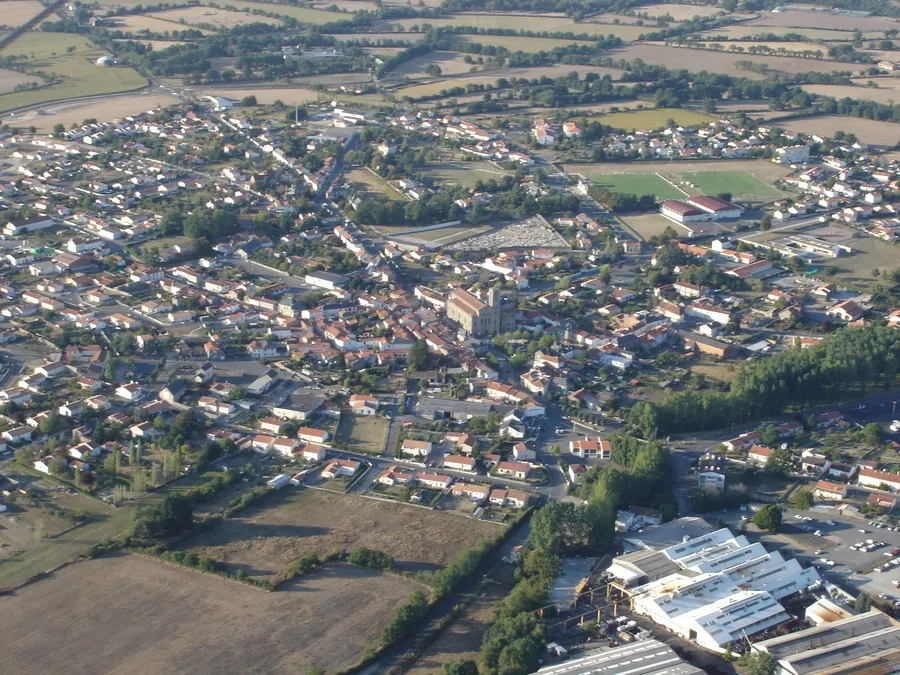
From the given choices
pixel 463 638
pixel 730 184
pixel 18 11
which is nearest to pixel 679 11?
pixel 730 184

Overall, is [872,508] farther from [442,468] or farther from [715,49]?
[715,49]

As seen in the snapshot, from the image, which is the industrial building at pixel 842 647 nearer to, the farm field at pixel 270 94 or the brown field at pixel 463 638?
the brown field at pixel 463 638

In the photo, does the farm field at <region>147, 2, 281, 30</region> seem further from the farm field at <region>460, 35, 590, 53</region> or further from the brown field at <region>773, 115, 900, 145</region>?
the brown field at <region>773, 115, 900, 145</region>

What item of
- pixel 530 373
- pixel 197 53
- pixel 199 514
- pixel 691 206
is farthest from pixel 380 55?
pixel 199 514

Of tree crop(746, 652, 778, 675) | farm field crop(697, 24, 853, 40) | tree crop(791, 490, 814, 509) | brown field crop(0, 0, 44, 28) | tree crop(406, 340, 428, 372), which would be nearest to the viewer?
tree crop(746, 652, 778, 675)

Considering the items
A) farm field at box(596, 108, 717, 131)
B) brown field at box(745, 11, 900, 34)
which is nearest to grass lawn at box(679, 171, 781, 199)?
farm field at box(596, 108, 717, 131)
